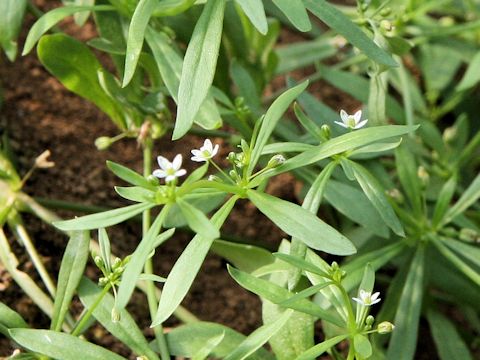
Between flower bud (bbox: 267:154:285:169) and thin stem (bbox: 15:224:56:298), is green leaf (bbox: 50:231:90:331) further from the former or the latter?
flower bud (bbox: 267:154:285:169)

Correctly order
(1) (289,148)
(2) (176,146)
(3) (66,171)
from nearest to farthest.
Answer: (1) (289,148), (3) (66,171), (2) (176,146)

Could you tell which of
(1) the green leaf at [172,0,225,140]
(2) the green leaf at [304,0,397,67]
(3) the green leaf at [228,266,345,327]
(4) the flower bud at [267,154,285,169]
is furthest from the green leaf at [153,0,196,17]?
(3) the green leaf at [228,266,345,327]

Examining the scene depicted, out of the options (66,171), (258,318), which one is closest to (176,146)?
(66,171)

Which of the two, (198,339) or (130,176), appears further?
(198,339)

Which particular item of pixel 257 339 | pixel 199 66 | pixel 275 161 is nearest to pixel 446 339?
pixel 257 339

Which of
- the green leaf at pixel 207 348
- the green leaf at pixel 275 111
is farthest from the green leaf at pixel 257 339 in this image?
the green leaf at pixel 275 111

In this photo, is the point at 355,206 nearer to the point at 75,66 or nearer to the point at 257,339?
the point at 257,339

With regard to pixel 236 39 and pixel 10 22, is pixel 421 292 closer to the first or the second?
pixel 236 39
